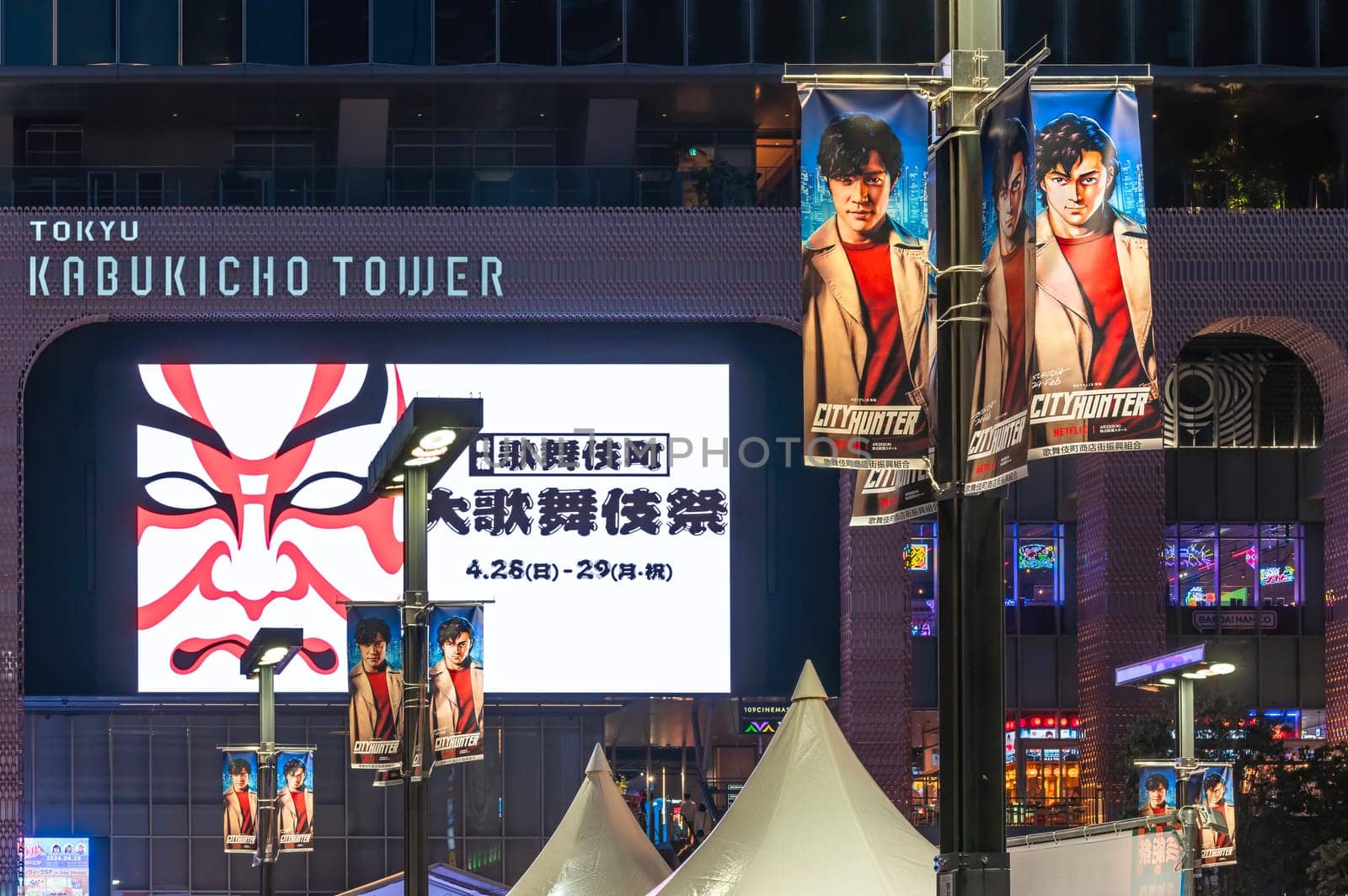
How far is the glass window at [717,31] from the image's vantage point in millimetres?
46031

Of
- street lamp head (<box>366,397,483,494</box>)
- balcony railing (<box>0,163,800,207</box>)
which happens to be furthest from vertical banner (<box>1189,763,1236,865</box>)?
balcony railing (<box>0,163,800,207</box>)

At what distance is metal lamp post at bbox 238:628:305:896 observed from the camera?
23.6 m

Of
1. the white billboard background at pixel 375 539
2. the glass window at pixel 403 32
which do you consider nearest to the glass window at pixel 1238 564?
the white billboard background at pixel 375 539

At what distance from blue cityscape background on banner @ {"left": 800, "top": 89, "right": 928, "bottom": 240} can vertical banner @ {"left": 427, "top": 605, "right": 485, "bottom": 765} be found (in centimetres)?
585

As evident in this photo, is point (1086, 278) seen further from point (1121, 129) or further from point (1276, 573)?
point (1276, 573)

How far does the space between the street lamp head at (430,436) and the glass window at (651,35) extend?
3251 centimetres

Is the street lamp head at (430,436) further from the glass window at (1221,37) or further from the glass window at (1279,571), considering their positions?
the glass window at (1279,571)

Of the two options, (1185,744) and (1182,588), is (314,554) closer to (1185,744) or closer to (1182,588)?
(1182,588)

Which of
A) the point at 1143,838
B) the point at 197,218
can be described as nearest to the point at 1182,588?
the point at 197,218

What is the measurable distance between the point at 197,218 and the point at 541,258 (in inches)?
289

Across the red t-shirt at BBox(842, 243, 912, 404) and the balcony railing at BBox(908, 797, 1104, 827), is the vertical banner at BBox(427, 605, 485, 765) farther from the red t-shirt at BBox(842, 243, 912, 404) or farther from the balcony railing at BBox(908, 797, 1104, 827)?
the balcony railing at BBox(908, 797, 1104, 827)

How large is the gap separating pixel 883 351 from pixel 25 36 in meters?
39.8

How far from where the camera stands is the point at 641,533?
45438mm

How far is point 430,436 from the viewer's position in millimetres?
13180
